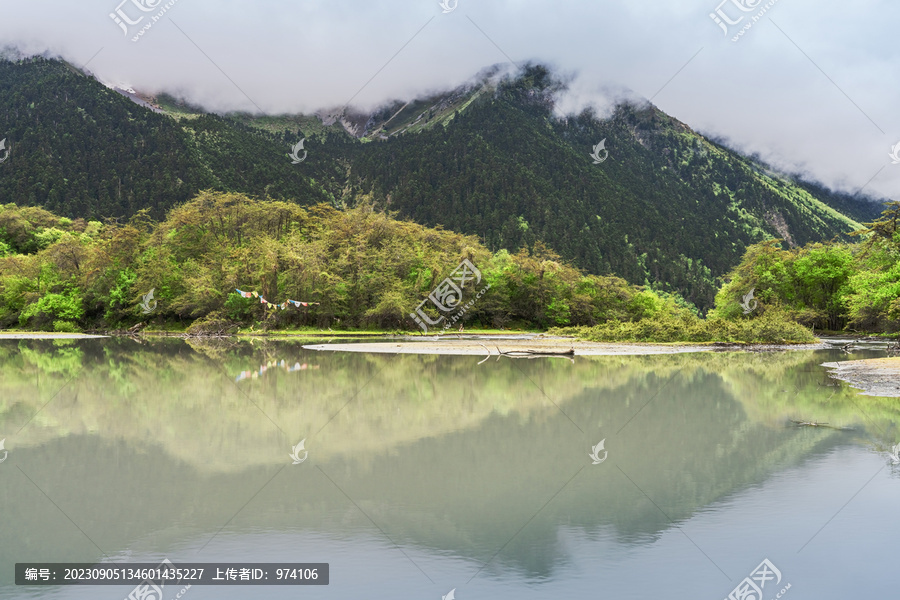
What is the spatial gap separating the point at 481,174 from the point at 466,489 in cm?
13864

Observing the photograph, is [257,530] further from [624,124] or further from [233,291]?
[624,124]

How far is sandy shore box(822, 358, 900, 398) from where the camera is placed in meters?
21.0

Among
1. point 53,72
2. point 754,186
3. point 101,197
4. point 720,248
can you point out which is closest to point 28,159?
point 101,197

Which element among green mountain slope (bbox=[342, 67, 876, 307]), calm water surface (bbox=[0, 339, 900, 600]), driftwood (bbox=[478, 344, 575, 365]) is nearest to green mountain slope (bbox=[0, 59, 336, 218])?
green mountain slope (bbox=[342, 67, 876, 307])

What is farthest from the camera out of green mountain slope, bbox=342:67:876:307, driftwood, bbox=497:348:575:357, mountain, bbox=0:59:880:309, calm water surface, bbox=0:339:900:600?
green mountain slope, bbox=342:67:876:307

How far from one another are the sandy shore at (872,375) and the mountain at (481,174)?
8826 cm

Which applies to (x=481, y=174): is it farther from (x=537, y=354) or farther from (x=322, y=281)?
(x=537, y=354)

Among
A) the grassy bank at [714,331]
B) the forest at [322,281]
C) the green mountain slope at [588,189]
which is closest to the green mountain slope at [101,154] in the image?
the green mountain slope at [588,189]

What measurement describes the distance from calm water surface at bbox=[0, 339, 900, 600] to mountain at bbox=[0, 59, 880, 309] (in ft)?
338

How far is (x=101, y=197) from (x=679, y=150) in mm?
144208

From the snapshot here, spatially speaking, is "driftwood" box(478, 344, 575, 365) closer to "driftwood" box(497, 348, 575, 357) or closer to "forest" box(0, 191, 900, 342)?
"driftwood" box(497, 348, 575, 357)

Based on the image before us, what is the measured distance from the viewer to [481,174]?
14562 centimetres

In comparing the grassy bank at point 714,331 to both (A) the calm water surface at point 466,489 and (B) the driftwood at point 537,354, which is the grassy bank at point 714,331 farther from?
(A) the calm water surface at point 466,489

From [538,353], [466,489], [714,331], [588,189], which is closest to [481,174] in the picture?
[588,189]
